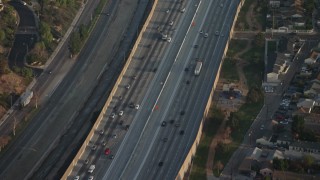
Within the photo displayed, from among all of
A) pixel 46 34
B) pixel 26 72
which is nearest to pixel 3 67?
pixel 26 72

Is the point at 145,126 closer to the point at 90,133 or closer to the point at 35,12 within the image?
the point at 90,133

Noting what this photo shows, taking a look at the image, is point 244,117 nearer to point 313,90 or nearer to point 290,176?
point 313,90

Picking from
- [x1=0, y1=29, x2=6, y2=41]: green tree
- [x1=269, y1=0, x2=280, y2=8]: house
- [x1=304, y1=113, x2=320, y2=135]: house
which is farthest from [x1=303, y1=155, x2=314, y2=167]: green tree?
[x1=0, y1=29, x2=6, y2=41]: green tree

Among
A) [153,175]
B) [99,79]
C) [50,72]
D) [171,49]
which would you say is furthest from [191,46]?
[153,175]

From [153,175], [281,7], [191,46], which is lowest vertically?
[153,175]

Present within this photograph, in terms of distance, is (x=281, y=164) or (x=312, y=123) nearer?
(x=281, y=164)

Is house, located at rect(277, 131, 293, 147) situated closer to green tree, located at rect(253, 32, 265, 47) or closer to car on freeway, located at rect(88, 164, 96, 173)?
green tree, located at rect(253, 32, 265, 47)

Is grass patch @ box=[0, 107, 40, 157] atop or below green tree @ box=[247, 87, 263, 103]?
below
